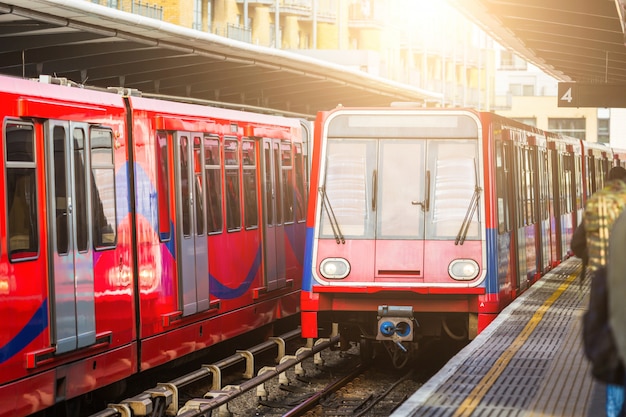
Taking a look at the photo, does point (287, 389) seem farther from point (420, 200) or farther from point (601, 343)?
point (601, 343)

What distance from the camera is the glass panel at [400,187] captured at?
14.1 m

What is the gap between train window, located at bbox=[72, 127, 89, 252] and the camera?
1120 centimetres

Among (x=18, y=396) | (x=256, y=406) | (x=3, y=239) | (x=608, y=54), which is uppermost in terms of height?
(x=608, y=54)

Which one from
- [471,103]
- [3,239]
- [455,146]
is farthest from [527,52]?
[471,103]

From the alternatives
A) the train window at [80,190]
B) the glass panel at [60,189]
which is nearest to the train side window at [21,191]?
the glass panel at [60,189]

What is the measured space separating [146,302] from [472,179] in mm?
3754

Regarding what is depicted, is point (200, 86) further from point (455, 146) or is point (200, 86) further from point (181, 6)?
point (181, 6)

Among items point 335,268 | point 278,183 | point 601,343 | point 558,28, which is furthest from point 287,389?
point 601,343

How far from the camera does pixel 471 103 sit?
9231cm

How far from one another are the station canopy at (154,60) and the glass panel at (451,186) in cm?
350

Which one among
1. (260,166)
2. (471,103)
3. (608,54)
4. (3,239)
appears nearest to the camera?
(3,239)

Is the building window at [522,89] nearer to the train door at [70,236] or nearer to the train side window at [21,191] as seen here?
the train door at [70,236]

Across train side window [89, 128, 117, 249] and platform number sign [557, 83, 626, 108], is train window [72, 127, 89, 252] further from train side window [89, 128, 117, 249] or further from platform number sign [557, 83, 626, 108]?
platform number sign [557, 83, 626, 108]

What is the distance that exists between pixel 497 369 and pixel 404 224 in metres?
3.43
